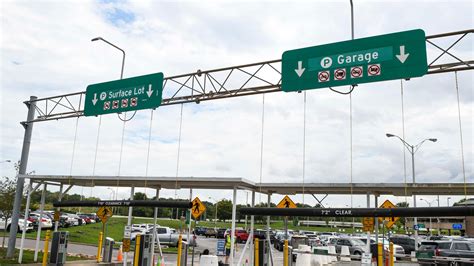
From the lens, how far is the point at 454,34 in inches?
458

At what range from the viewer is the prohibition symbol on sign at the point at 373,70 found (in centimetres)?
1152

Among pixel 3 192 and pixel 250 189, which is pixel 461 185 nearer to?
pixel 250 189

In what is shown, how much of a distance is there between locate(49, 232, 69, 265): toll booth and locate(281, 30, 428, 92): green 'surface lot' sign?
9678mm

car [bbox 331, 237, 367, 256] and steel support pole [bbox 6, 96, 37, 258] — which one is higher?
steel support pole [bbox 6, 96, 37, 258]

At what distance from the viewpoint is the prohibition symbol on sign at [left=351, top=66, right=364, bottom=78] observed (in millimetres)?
11742

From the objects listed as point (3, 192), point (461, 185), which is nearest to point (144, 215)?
point (3, 192)

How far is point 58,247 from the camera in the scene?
51.4 feet

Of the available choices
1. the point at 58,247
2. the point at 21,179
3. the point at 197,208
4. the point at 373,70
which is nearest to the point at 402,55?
the point at 373,70

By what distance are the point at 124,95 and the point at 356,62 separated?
912 centimetres

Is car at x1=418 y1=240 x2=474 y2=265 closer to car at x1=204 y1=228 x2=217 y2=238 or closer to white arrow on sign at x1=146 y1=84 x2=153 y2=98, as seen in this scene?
white arrow on sign at x1=146 y1=84 x2=153 y2=98

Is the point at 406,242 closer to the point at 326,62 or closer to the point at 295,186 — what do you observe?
the point at 295,186

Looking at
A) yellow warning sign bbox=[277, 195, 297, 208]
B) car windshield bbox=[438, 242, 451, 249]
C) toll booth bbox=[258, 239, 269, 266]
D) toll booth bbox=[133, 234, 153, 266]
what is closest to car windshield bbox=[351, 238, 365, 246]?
car windshield bbox=[438, 242, 451, 249]

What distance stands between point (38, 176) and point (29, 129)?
9.49ft

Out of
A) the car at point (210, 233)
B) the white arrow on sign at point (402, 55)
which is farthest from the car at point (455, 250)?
the car at point (210, 233)
